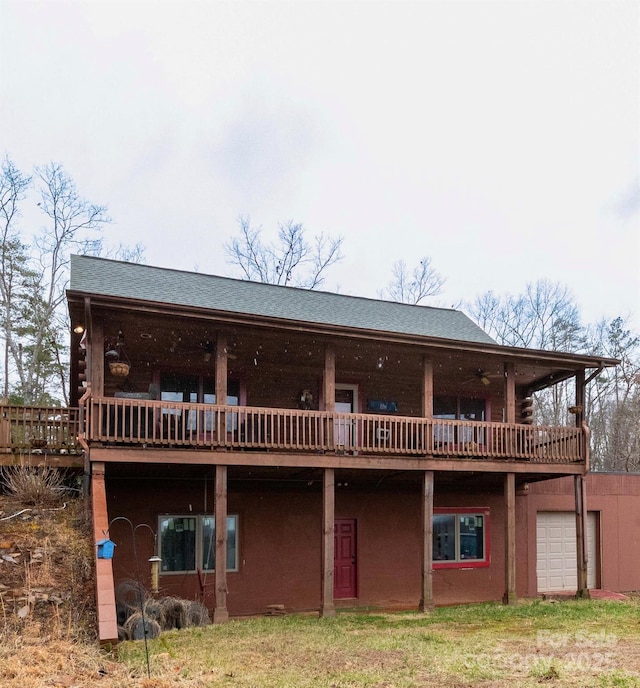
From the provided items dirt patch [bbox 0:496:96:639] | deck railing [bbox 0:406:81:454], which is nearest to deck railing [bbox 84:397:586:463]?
deck railing [bbox 0:406:81:454]

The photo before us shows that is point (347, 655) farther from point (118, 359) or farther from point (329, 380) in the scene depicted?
point (118, 359)

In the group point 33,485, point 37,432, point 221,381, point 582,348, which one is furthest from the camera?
point 582,348

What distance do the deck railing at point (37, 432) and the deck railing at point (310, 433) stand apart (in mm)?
796

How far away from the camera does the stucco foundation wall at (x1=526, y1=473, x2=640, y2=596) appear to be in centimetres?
1903

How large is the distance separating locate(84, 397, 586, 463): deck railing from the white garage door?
10.6ft

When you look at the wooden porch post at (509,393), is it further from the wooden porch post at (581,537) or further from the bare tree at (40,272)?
the bare tree at (40,272)

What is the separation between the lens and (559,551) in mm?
19281

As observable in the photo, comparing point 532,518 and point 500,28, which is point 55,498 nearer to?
point 532,518

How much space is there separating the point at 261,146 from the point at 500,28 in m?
32.4

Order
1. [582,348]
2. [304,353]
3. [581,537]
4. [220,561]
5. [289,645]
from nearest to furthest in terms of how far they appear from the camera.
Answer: [289,645] → [220,561] → [304,353] → [581,537] → [582,348]

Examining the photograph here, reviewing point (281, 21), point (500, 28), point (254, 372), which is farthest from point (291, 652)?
point (500, 28)

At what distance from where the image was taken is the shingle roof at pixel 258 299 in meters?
15.8

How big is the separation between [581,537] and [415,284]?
1004 inches

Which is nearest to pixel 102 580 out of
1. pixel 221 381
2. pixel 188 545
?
pixel 221 381
